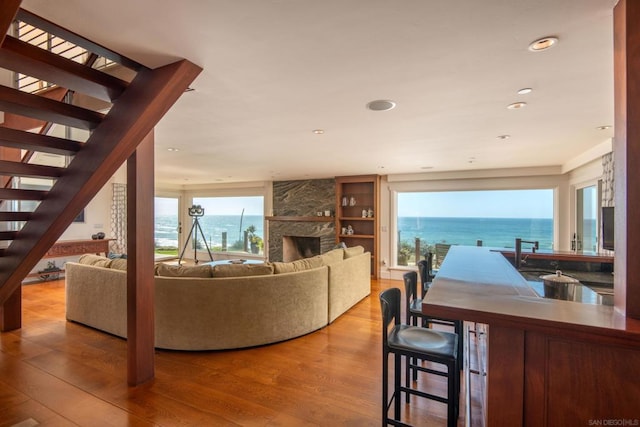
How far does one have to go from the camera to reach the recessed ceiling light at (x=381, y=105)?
2301 millimetres

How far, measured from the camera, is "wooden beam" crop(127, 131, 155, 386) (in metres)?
2.27

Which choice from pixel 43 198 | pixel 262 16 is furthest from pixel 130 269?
pixel 262 16

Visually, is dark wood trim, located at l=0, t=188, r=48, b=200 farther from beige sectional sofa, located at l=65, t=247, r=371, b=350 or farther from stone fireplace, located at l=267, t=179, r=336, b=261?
stone fireplace, located at l=267, t=179, r=336, b=261

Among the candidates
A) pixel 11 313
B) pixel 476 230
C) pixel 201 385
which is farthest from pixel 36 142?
pixel 476 230

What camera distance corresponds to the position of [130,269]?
7.58 ft

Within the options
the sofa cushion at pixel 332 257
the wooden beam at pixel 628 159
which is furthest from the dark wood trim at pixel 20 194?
the wooden beam at pixel 628 159

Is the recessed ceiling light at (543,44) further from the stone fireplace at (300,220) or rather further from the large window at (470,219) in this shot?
Result: the stone fireplace at (300,220)

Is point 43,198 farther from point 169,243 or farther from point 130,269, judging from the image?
point 169,243

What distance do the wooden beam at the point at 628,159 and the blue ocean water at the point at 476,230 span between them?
434cm

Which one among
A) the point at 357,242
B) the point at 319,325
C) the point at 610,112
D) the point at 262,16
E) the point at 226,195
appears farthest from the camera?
the point at 226,195

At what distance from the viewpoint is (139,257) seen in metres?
2.31

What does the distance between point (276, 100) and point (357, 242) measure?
4.93m

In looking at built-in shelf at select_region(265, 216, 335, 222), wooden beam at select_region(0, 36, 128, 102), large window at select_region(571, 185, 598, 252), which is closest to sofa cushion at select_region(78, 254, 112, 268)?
wooden beam at select_region(0, 36, 128, 102)

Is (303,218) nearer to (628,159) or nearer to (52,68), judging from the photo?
(52,68)
